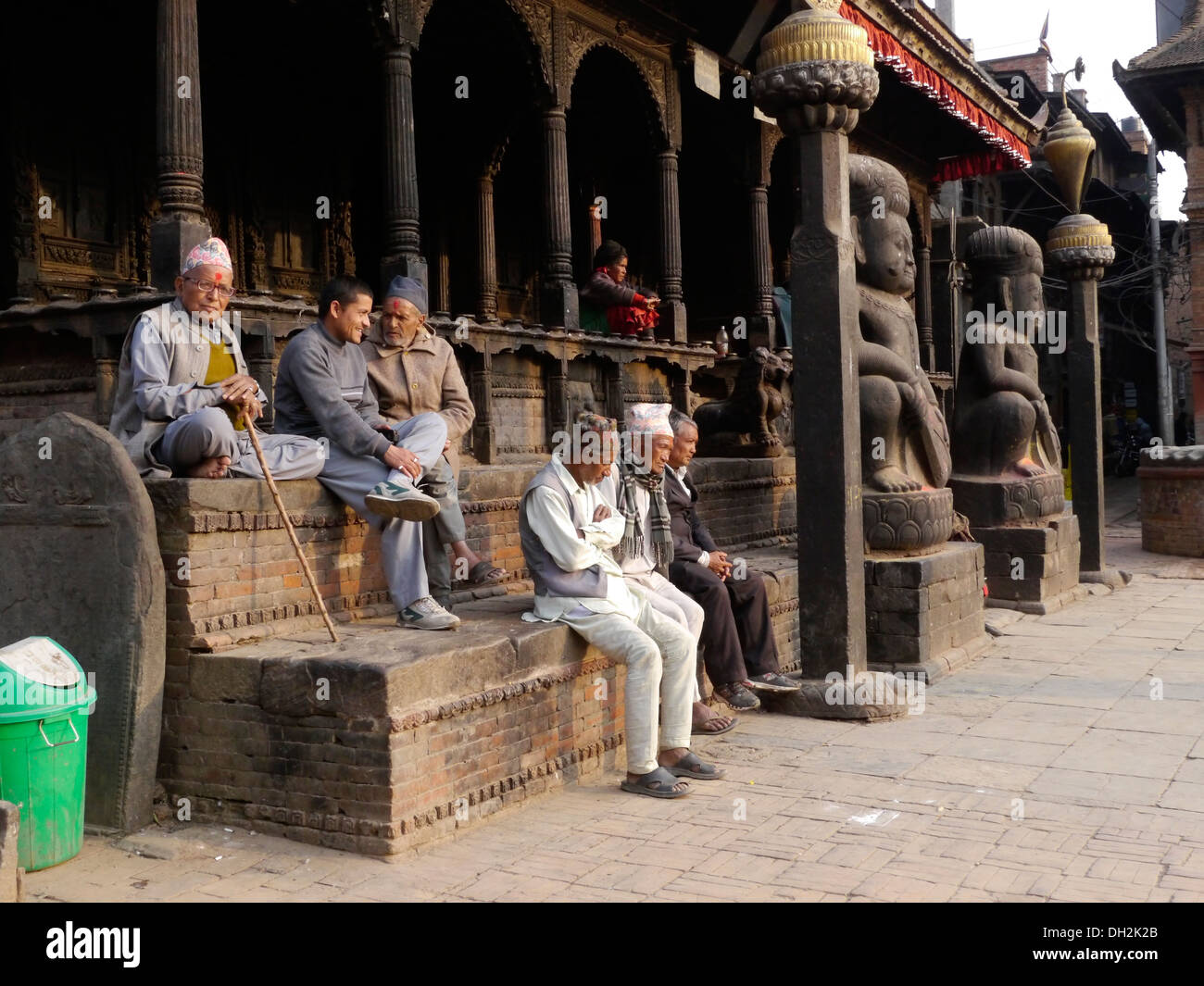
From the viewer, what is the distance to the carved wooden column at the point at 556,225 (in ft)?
33.9

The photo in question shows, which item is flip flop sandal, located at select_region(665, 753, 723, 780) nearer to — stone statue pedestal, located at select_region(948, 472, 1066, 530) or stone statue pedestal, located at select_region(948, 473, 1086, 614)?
stone statue pedestal, located at select_region(948, 473, 1086, 614)

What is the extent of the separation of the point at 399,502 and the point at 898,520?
3747mm

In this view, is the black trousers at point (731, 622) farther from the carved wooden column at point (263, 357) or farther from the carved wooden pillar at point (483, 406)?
the carved wooden pillar at point (483, 406)

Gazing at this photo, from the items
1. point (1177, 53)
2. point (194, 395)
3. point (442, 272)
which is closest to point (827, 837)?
point (194, 395)

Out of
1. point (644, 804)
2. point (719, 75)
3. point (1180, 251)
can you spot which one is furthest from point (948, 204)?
point (644, 804)

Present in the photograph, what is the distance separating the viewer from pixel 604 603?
5.19 meters

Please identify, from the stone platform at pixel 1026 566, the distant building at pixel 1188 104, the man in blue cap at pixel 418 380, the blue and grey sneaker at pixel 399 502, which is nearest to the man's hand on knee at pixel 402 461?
the blue and grey sneaker at pixel 399 502

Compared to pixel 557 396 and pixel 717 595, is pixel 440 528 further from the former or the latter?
pixel 557 396

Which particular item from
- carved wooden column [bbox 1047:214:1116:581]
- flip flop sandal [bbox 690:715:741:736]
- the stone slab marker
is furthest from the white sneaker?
carved wooden column [bbox 1047:214:1116:581]

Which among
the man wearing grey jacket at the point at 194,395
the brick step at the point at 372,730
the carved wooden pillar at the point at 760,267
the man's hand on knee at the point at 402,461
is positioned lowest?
the brick step at the point at 372,730

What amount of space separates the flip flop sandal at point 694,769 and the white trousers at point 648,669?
0.07m

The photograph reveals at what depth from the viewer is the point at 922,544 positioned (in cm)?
766

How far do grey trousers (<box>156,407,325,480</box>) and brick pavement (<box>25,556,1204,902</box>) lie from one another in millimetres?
1427

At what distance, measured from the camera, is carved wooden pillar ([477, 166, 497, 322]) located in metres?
12.5
